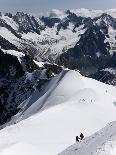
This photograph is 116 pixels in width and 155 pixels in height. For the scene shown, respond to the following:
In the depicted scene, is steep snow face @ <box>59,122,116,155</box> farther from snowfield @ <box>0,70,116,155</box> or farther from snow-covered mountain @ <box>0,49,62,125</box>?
snow-covered mountain @ <box>0,49,62,125</box>

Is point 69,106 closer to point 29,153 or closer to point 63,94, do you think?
point 63,94

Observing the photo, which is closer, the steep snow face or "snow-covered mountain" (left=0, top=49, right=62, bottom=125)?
the steep snow face

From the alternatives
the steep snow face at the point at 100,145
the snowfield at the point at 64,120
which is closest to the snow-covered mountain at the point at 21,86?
the snowfield at the point at 64,120

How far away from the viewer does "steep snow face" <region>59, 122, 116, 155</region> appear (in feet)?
111

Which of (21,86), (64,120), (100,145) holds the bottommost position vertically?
(21,86)

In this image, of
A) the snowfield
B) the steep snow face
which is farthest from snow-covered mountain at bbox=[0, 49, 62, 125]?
the steep snow face

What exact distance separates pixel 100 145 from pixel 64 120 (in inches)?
1711

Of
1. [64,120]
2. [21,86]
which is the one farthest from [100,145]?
[21,86]

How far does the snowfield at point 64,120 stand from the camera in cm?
5478

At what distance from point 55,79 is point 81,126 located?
228 ft

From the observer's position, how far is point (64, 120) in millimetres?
80312

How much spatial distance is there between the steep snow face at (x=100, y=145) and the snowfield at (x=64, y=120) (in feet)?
0.76

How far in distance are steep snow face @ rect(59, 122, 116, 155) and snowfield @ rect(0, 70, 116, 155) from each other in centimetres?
23

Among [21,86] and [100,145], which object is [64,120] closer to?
[100,145]
